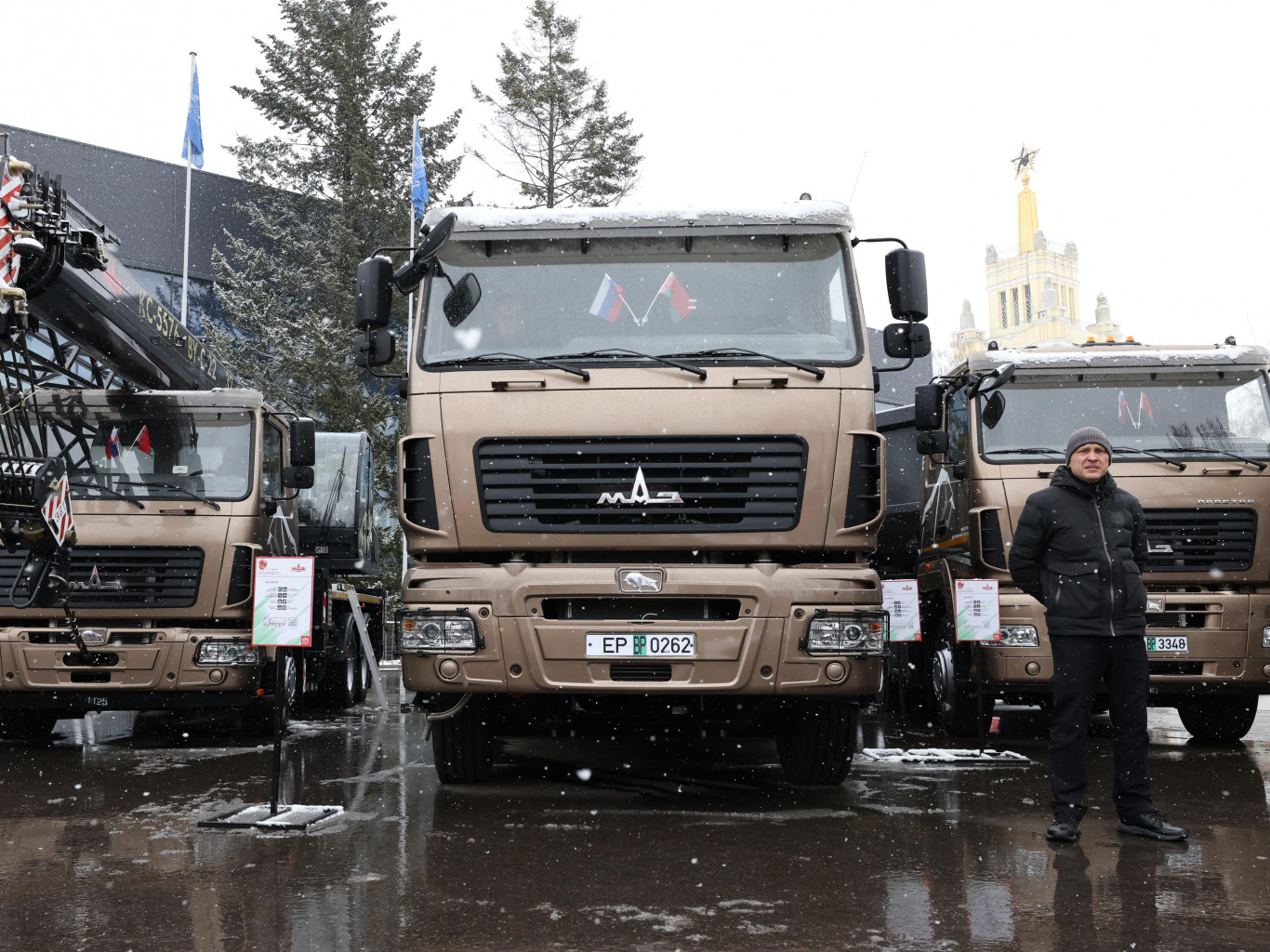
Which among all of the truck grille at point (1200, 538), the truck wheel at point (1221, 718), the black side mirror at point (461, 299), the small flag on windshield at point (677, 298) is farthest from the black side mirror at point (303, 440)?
the truck wheel at point (1221, 718)

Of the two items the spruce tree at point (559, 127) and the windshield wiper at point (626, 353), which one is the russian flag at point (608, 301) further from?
the spruce tree at point (559, 127)

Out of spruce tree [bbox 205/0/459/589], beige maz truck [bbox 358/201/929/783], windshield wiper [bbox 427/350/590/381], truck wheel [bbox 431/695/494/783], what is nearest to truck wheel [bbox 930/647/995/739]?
beige maz truck [bbox 358/201/929/783]

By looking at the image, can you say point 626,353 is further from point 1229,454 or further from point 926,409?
point 1229,454

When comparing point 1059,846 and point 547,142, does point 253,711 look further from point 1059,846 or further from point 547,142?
point 547,142

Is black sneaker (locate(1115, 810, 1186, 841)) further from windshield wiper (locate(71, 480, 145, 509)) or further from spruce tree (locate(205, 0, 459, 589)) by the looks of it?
spruce tree (locate(205, 0, 459, 589))

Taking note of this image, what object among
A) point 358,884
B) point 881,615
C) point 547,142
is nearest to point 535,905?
point 358,884

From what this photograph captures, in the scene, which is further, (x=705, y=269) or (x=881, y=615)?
(x=705, y=269)

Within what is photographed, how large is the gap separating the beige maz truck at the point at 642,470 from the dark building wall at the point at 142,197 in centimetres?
2196

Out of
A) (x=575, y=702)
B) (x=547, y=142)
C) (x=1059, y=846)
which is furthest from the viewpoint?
(x=547, y=142)

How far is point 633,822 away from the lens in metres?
6.51

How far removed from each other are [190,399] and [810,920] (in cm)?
780

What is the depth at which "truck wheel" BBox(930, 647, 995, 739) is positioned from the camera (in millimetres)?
10750

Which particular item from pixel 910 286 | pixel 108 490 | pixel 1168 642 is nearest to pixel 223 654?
pixel 108 490

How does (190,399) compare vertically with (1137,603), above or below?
above
